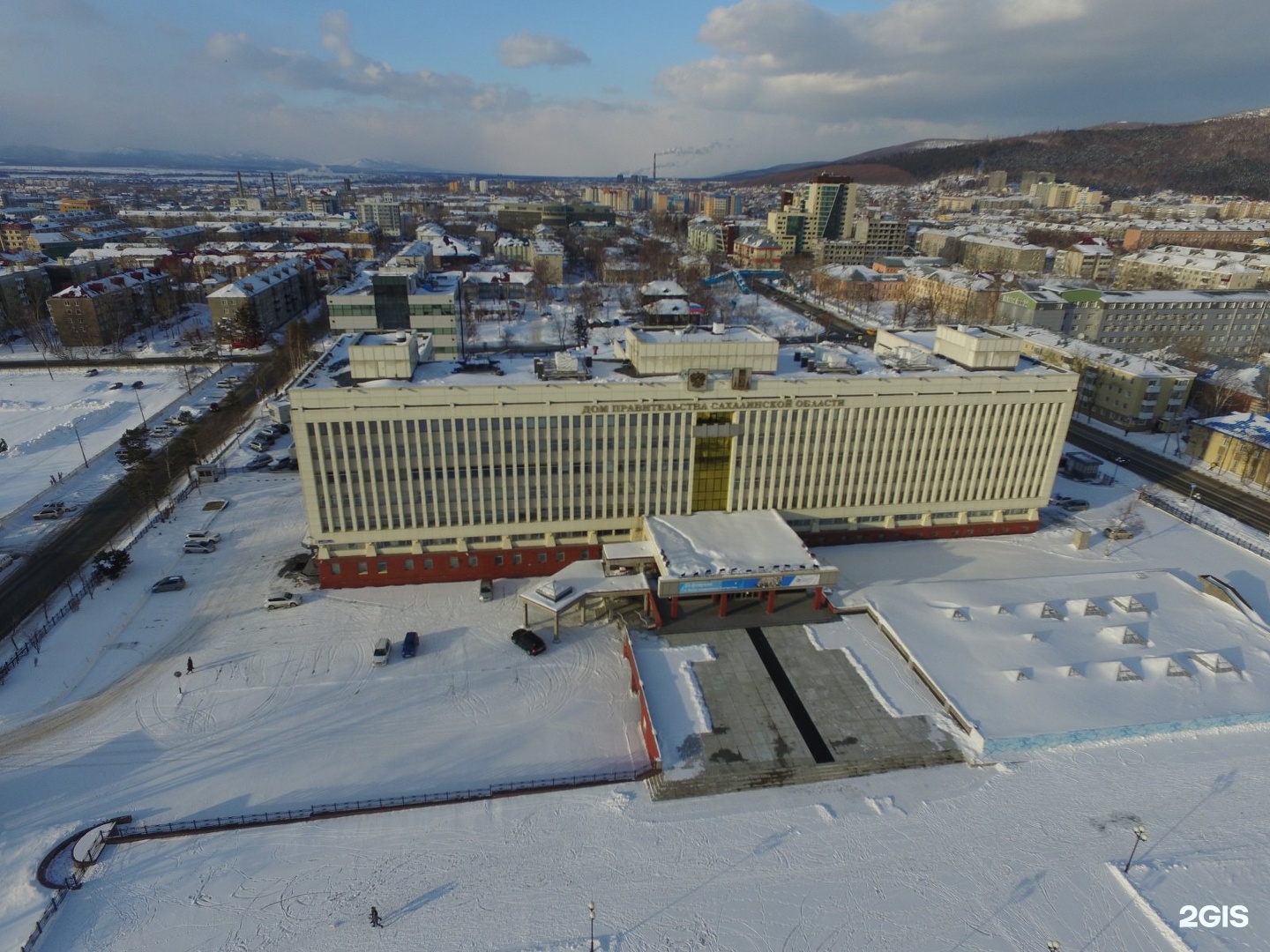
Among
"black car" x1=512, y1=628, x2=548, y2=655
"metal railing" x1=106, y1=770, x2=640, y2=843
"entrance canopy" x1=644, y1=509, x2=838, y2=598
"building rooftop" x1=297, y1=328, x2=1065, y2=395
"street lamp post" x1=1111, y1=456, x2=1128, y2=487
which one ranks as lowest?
"metal railing" x1=106, y1=770, x2=640, y2=843

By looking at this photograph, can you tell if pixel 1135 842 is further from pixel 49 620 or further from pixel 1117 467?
pixel 49 620

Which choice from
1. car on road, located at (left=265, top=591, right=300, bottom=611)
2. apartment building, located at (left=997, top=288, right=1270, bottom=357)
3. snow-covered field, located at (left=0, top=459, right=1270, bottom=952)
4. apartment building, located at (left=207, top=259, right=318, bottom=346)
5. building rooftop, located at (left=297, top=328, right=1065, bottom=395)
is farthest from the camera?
apartment building, located at (left=207, top=259, right=318, bottom=346)

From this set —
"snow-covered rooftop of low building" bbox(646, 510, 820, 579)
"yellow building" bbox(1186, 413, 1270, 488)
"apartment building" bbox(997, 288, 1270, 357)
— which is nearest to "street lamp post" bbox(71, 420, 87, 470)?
"snow-covered rooftop of low building" bbox(646, 510, 820, 579)

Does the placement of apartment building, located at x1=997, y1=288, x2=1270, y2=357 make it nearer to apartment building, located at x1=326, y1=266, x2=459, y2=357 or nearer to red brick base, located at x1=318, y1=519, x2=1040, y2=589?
apartment building, located at x1=326, y1=266, x2=459, y2=357

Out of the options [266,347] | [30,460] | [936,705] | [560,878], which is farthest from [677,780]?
[266,347]

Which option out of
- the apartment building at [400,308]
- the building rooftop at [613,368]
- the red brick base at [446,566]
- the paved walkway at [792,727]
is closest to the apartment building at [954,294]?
the building rooftop at [613,368]

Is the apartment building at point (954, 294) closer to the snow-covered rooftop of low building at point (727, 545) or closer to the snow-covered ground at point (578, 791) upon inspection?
the snow-covered ground at point (578, 791)

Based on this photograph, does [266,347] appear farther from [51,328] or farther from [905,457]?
[905,457]
